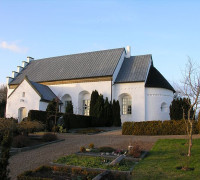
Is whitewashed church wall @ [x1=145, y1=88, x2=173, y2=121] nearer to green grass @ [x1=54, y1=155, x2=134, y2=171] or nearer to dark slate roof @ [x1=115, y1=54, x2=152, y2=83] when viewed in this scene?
dark slate roof @ [x1=115, y1=54, x2=152, y2=83]

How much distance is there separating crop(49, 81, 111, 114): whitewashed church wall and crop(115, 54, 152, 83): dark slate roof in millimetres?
1736

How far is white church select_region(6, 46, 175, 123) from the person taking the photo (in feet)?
84.4

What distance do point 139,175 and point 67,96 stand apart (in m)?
24.2

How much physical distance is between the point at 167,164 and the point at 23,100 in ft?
67.9

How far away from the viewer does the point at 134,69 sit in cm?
2825

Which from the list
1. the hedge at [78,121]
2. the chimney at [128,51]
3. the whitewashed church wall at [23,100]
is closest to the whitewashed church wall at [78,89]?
→ the hedge at [78,121]

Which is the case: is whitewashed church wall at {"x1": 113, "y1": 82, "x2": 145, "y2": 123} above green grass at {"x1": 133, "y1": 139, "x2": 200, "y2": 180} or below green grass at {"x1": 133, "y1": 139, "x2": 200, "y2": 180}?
above

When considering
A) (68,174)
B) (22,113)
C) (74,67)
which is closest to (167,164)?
(68,174)

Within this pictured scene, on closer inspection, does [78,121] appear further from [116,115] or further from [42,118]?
[116,115]

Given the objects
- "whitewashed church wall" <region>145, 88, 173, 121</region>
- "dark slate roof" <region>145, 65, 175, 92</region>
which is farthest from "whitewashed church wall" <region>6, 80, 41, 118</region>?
"dark slate roof" <region>145, 65, 175, 92</region>

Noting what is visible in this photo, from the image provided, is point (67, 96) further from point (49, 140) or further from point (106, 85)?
point (49, 140)

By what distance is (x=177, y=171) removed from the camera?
732cm

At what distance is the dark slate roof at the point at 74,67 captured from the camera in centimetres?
2889

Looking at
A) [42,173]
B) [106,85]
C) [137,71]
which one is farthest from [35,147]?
[137,71]
